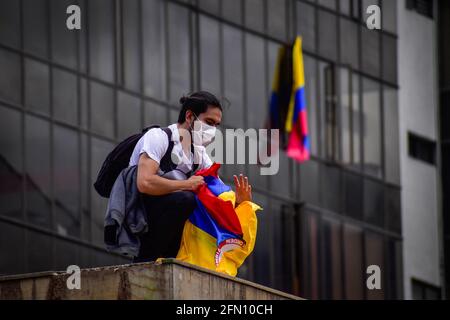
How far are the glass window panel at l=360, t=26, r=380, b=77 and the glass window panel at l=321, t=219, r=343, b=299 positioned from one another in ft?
13.1

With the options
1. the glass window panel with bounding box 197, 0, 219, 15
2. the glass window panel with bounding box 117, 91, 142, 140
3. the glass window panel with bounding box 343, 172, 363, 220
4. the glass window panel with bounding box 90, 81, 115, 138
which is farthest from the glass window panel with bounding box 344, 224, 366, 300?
the glass window panel with bounding box 90, 81, 115, 138

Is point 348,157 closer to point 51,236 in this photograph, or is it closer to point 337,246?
point 337,246

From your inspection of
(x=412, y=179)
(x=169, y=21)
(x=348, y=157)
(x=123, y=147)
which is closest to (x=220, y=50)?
(x=169, y=21)

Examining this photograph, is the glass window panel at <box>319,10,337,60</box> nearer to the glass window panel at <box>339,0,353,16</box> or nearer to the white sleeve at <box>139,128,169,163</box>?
the glass window panel at <box>339,0,353,16</box>

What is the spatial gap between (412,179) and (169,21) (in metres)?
11.6

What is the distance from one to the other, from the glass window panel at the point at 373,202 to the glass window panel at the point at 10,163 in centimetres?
1268

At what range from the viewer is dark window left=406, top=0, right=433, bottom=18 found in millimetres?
47281

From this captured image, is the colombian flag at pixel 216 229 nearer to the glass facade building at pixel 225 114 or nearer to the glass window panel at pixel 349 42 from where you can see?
the glass facade building at pixel 225 114

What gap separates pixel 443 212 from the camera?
47.6m

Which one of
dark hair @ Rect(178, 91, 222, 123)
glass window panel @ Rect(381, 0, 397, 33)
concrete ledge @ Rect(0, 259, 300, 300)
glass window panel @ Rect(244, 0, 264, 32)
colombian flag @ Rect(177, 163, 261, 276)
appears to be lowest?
Result: concrete ledge @ Rect(0, 259, 300, 300)

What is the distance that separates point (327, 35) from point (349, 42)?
2.61 ft

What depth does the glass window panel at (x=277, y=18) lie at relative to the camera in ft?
132

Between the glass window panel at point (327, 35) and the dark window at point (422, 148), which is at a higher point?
the glass window panel at point (327, 35)

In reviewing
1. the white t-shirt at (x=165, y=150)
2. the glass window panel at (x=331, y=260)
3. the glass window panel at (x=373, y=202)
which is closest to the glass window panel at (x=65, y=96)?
the glass window panel at (x=331, y=260)
